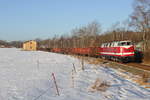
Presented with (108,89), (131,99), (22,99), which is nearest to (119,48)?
(108,89)

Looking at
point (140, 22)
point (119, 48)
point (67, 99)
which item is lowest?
point (67, 99)

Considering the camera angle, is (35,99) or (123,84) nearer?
(35,99)

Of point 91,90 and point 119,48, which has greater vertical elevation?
point 119,48

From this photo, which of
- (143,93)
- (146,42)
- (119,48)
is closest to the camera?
(143,93)

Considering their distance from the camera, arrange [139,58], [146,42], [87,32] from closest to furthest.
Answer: [139,58] → [146,42] → [87,32]

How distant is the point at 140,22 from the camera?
3391 centimetres

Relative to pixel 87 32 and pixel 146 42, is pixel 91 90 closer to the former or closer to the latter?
pixel 146 42

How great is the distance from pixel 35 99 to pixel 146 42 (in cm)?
2619

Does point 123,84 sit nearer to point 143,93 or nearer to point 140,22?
point 143,93

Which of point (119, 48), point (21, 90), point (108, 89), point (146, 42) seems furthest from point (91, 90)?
point (146, 42)

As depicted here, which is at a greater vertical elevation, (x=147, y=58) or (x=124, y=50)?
(x=124, y=50)

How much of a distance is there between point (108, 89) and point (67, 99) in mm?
2995

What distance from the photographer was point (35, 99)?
9.38 meters

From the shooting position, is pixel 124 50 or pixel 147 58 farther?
pixel 147 58
